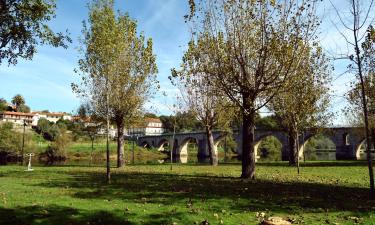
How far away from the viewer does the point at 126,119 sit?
39281 mm

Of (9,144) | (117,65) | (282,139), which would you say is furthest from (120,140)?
(282,139)

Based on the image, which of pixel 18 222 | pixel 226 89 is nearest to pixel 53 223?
pixel 18 222

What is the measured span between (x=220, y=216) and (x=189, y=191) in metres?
5.70

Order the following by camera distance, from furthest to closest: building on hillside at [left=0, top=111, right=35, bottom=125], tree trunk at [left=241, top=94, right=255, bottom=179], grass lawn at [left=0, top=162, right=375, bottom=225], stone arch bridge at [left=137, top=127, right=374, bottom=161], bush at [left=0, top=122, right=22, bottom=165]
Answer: building on hillside at [left=0, top=111, right=35, bottom=125] → stone arch bridge at [left=137, top=127, right=374, bottom=161] → bush at [left=0, top=122, right=22, bottom=165] → tree trunk at [left=241, top=94, right=255, bottom=179] → grass lawn at [left=0, top=162, right=375, bottom=225]

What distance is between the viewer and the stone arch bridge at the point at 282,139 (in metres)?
81.7

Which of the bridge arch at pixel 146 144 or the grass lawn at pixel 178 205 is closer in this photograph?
the grass lawn at pixel 178 205

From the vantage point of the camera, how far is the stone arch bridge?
81694 mm

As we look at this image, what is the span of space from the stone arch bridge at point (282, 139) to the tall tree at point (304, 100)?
1156 cm

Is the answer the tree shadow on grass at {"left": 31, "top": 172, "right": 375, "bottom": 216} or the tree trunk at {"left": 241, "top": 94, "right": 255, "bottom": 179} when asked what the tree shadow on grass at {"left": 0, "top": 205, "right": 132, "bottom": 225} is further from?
the tree trunk at {"left": 241, "top": 94, "right": 255, "bottom": 179}

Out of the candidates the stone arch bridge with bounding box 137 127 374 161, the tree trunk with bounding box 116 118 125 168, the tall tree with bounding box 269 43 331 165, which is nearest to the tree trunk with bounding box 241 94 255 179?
the tall tree with bounding box 269 43 331 165

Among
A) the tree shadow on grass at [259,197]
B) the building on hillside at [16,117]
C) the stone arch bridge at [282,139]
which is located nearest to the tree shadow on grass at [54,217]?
the tree shadow on grass at [259,197]

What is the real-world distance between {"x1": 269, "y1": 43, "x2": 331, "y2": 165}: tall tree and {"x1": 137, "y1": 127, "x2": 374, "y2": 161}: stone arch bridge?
37.9ft

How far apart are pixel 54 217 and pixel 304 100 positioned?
79.6 feet

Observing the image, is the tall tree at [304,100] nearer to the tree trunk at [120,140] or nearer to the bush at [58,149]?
the tree trunk at [120,140]
